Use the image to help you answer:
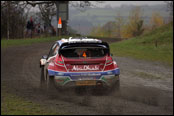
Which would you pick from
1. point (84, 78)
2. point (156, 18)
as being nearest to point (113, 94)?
point (84, 78)

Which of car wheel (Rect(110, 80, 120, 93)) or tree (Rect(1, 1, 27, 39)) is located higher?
tree (Rect(1, 1, 27, 39))

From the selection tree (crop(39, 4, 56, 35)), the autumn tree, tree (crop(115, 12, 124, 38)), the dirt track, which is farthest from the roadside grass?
the autumn tree

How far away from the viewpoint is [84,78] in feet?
30.6

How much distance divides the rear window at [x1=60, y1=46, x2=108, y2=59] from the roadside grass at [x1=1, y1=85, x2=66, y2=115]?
5.04 feet

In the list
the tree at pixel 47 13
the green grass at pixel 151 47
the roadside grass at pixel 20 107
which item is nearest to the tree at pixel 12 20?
the tree at pixel 47 13

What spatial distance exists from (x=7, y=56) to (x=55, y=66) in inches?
505

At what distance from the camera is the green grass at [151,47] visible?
24522 millimetres

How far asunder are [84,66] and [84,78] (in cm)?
31

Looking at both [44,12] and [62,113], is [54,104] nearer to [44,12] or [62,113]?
[62,113]

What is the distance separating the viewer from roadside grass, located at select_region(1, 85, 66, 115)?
8.07 metres

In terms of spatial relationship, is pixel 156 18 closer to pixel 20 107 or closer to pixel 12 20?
pixel 12 20

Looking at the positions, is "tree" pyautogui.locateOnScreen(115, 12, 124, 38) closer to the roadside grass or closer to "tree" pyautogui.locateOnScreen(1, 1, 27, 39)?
"tree" pyautogui.locateOnScreen(1, 1, 27, 39)


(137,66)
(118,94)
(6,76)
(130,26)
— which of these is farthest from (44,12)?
(130,26)

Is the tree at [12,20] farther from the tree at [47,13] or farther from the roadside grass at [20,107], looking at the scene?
the roadside grass at [20,107]
